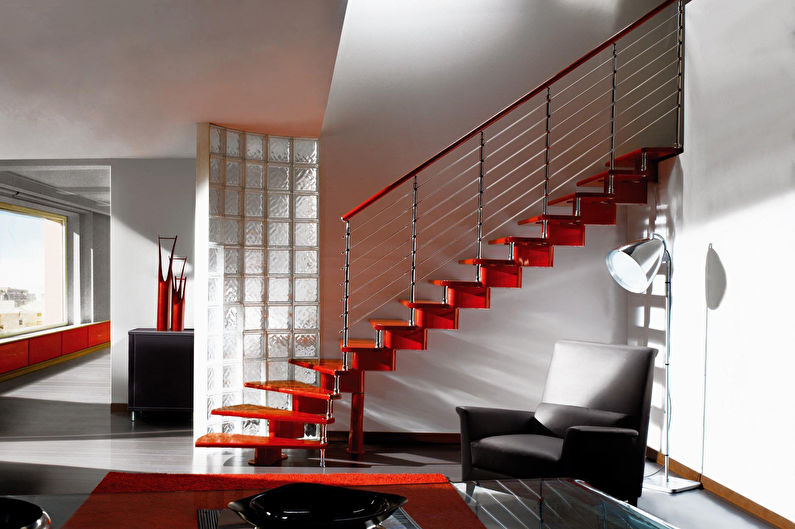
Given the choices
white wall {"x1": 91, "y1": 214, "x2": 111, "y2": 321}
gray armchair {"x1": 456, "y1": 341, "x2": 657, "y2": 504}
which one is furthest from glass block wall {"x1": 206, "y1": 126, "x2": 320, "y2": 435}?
white wall {"x1": 91, "y1": 214, "x2": 111, "y2": 321}

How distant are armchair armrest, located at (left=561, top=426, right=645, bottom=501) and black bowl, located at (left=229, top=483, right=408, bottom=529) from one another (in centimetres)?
259

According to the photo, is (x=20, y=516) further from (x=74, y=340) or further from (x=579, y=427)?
(x=74, y=340)

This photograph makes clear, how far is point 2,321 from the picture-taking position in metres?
9.01

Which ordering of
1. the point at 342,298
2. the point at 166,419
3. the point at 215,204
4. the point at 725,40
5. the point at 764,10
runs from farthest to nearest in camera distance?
the point at 166,419, the point at 342,298, the point at 215,204, the point at 725,40, the point at 764,10

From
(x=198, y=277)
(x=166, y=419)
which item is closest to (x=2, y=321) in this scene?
(x=166, y=419)

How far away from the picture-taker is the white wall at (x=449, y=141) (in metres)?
5.49

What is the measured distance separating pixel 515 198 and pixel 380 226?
1185 millimetres

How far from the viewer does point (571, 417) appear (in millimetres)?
3977

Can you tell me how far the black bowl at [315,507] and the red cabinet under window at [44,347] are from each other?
9.28 metres

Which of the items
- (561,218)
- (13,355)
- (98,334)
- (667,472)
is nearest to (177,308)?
(561,218)

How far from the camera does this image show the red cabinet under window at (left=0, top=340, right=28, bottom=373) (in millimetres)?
8211

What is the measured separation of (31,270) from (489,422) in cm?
856

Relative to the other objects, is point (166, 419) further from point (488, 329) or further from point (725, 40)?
point (725, 40)

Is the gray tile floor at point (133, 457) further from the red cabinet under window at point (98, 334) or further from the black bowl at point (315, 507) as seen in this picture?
the red cabinet under window at point (98, 334)
